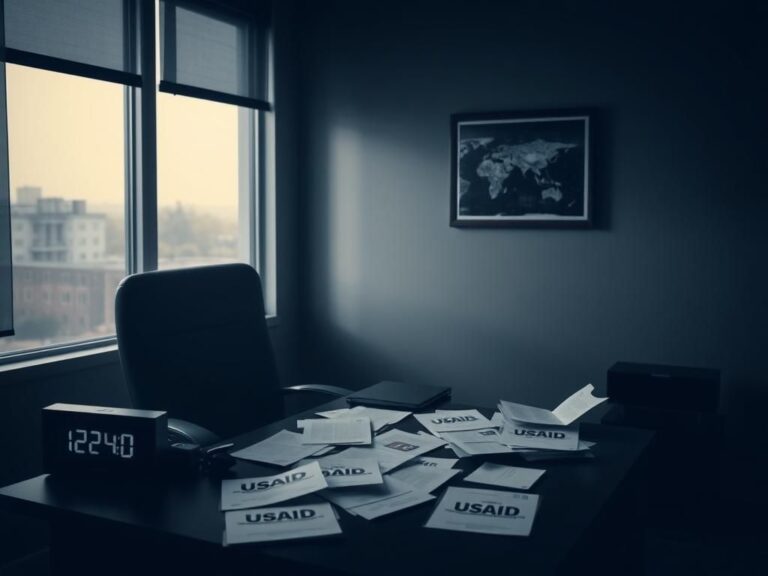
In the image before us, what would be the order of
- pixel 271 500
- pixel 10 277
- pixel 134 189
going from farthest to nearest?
pixel 134 189
pixel 10 277
pixel 271 500

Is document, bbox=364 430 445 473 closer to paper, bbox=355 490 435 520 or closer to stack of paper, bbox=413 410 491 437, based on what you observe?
stack of paper, bbox=413 410 491 437

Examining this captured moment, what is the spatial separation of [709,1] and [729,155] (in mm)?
671

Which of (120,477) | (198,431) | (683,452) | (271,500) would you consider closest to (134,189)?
(198,431)

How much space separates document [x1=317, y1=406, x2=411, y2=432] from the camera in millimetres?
2084

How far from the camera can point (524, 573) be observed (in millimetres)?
1202

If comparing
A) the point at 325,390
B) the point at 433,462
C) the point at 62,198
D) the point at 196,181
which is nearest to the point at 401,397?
the point at 325,390

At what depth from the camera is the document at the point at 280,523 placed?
1.33m

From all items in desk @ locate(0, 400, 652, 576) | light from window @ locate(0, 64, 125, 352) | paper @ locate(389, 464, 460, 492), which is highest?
light from window @ locate(0, 64, 125, 352)

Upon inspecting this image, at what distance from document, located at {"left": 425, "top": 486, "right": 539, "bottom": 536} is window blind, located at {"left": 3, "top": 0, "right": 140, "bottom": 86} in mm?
2153

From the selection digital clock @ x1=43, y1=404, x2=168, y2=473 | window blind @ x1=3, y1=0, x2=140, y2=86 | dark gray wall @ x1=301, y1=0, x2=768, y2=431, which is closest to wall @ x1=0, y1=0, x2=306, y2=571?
dark gray wall @ x1=301, y1=0, x2=768, y2=431

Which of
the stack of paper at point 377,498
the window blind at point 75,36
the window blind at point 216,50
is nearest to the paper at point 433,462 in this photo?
the stack of paper at point 377,498

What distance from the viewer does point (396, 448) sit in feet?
6.09

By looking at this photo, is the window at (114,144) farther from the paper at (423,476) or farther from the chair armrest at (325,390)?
the paper at (423,476)

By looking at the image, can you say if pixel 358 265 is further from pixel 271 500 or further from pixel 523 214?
pixel 271 500
